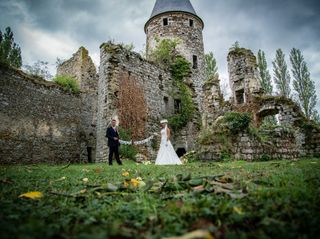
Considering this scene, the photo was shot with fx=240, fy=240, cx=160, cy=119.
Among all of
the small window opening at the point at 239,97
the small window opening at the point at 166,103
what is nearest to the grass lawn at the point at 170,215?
the small window opening at the point at 239,97

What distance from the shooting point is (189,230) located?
1388 millimetres

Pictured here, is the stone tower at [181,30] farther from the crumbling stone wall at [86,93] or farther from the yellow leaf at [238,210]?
the yellow leaf at [238,210]

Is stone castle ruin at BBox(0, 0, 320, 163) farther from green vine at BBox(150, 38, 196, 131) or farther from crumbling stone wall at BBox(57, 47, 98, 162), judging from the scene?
green vine at BBox(150, 38, 196, 131)

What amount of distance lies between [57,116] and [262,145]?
12.0m

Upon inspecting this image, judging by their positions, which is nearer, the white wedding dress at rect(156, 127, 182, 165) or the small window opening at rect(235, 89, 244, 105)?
the white wedding dress at rect(156, 127, 182, 165)

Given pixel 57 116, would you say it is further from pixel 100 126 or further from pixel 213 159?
pixel 213 159

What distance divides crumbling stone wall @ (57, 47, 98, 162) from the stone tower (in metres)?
5.10

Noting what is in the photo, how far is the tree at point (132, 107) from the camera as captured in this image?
13.1 meters

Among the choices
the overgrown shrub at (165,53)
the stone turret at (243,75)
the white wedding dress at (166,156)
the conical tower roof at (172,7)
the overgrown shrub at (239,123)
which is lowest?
the white wedding dress at (166,156)

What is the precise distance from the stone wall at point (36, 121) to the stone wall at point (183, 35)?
8459mm

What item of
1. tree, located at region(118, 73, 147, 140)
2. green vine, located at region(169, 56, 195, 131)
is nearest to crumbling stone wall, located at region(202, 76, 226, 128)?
green vine, located at region(169, 56, 195, 131)

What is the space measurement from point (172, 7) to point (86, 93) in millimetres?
10254

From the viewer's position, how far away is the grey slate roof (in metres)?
20.1

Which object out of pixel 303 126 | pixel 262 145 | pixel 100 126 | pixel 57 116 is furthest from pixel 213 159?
pixel 57 116
